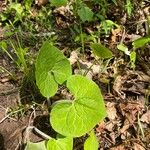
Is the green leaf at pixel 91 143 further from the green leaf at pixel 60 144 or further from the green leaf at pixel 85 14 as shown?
the green leaf at pixel 85 14

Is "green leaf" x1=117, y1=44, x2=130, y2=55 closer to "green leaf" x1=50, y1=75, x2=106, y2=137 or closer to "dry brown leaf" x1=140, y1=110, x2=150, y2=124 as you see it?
"dry brown leaf" x1=140, y1=110, x2=150, y2=124

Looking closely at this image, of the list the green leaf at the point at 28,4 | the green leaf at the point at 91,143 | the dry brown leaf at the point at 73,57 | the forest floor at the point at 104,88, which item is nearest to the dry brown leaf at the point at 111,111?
the forest floor at the point at 104,88

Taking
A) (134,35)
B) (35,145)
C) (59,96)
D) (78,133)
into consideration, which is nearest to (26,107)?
(59,96)

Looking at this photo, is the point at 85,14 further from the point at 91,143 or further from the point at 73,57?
the point at 91,143

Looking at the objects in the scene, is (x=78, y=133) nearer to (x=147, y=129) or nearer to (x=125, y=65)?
(x=147, y=129)

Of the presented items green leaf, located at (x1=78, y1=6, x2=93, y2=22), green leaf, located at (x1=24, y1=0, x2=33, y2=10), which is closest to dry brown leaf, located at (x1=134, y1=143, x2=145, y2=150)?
green leaf, located at (x1=78, y1=6, x2=93, y2=22)

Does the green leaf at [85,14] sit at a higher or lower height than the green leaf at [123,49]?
higher
